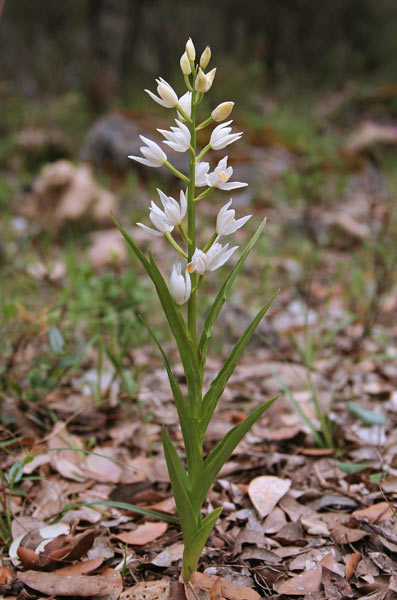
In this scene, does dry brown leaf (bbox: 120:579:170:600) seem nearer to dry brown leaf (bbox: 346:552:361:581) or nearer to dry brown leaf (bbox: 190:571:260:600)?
dry brown leaf (bbox: 190:571:260:600)

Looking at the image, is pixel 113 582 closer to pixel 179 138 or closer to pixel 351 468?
pixel 351 468

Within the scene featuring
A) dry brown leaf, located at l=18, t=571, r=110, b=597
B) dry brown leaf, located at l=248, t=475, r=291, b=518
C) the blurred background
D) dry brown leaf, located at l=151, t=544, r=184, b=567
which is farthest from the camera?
the blurred background

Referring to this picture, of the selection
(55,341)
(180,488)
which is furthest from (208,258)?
(55,341)

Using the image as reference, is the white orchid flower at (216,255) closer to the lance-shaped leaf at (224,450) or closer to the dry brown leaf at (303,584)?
the lance-shaped leaf at (224,450)

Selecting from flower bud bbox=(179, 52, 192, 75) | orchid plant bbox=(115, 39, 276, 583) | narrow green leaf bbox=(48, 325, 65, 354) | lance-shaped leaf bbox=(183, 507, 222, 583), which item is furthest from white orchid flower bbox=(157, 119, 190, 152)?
narrow green leaf bbox=(48, 325, 65, 354)

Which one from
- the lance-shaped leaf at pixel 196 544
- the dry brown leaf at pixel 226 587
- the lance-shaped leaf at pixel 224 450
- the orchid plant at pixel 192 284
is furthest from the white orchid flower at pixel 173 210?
the dry brown leaf at pixel 226 587
